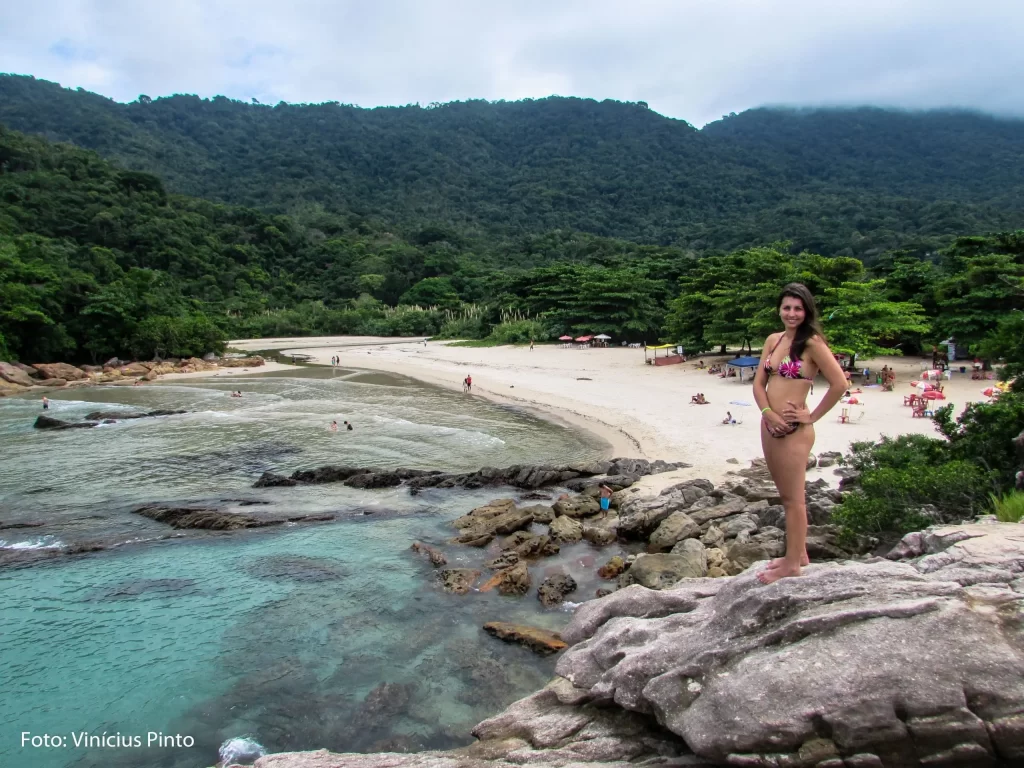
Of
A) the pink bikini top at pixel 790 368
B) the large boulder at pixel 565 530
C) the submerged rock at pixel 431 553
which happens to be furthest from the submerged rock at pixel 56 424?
the pink bikini top at pixel 790 368

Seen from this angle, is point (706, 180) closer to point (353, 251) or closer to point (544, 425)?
point (353, 251)

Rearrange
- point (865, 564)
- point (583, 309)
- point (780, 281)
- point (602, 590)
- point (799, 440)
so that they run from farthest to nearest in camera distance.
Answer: point (583, 309) → point (780, 281) → point (602, 590) → point (865, 564) → point (799, 440)

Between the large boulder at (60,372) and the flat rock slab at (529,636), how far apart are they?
41728 mm

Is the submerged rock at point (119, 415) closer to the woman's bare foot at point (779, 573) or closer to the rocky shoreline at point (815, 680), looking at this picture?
the rocky shoreline at point (815, 680)

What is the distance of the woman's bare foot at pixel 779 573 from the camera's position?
507 centimetres

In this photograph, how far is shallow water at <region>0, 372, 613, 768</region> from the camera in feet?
24.8

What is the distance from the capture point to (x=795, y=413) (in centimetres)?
471

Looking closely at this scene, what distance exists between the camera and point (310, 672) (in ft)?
27.8

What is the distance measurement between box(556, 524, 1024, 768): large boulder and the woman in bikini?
2.02 feet

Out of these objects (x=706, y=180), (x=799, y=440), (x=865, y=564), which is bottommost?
(x=865, y=564)

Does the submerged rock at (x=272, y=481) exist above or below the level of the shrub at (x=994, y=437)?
below

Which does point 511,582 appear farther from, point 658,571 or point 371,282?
point 371,282

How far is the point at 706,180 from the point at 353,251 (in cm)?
10481

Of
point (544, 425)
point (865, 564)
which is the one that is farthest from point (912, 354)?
point (865, 564)
